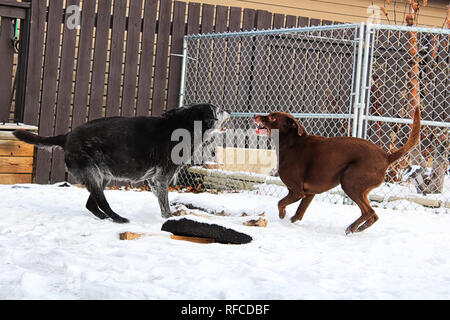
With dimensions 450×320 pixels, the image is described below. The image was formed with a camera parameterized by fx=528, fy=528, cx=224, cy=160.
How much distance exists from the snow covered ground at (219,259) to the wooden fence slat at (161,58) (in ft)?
10.6

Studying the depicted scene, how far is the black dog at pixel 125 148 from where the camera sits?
13.9 feet

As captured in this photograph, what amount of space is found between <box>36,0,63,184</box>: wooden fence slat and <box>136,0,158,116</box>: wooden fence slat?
1196 millimetres

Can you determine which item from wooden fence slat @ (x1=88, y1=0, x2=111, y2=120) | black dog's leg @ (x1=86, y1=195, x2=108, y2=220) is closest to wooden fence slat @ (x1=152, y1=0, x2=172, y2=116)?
wooden fence slat @ (x1=88, y1=0, x2=111, y2=120)

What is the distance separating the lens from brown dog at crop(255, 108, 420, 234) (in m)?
4.10

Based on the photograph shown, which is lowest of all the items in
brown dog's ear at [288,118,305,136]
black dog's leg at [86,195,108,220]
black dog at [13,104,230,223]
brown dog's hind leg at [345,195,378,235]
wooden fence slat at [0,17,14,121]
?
black dog's leg at [86,195,108,220]

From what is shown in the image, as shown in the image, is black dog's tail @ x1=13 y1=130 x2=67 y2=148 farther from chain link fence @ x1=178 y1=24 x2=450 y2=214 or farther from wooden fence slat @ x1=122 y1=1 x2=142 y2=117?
wooden fence slat @ x1=122 y1=1 x2=142 y2=117

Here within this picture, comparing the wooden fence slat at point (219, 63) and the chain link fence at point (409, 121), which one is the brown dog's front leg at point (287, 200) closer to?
the chain link fence at point (409, 121)

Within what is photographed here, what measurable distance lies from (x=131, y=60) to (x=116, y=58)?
22cm

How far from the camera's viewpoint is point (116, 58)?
770cm

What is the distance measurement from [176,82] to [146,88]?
0.48 meters

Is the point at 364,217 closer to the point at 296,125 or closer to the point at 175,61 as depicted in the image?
the point at 296,125

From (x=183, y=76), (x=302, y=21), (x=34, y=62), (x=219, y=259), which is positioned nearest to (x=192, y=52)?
(x=183, y=76)

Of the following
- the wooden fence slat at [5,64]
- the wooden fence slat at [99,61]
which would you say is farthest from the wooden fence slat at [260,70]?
the wooden fence slat at [5,64]
